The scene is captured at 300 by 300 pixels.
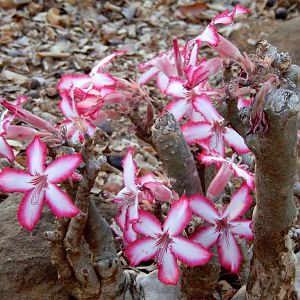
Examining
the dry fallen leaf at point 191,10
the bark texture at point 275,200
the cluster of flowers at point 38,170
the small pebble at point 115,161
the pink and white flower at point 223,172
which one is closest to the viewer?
the bark texture at point 275,200

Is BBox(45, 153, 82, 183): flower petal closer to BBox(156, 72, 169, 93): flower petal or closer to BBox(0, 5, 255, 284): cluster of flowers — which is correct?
BBox(0, 5, 255, 284): cluster of flowers

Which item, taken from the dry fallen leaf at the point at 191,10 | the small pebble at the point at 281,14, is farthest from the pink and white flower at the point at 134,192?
the small pebble at the point at 281,14

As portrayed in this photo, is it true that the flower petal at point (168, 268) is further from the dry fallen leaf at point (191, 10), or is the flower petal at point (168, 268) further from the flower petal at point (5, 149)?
the dry fallen leaf at point (191, 10)

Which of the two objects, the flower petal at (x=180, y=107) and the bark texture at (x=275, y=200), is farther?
the flower petal at (x=180, y=107)

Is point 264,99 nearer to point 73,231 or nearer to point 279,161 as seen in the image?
point 279,161

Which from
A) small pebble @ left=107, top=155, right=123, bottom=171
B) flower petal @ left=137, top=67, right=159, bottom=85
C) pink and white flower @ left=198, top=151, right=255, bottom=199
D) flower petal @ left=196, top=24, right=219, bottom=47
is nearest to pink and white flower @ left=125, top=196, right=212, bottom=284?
pink and white flower @ left=198, top=151, right=255, bottom=199

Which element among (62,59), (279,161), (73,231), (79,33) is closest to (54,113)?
(62,59)

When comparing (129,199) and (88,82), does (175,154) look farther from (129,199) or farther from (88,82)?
(88,82)

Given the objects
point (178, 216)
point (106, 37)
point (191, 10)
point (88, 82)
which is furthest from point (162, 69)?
point (191, 10)
